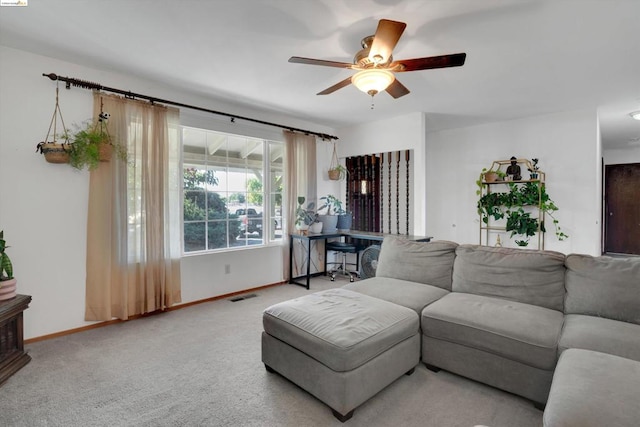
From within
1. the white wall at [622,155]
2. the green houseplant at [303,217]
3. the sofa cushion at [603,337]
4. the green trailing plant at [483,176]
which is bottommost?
the sofa cushion at [603,337]

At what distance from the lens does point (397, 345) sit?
2.01 m

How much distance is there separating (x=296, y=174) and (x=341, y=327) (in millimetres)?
3201

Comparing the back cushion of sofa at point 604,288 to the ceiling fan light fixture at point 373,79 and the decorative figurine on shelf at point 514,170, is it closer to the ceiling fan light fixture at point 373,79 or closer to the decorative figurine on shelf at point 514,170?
the ceiling fan light fixture at point 373,79

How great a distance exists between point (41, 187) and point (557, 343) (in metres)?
4.06

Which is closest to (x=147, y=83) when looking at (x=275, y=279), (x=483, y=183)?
(x=275, y=279)

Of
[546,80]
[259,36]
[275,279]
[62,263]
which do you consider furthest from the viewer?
[275,279]

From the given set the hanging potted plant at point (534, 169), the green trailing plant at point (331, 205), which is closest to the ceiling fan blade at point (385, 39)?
the green trailing plant at point (331, 205)

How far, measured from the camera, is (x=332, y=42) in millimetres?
2479

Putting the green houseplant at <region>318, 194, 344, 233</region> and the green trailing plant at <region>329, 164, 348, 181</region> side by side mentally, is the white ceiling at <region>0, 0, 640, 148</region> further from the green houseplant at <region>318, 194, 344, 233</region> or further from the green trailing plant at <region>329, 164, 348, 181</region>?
the green houseplant at <region>318, 194, 344, 233</region>

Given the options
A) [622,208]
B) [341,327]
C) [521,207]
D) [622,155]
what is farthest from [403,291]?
[622,155]

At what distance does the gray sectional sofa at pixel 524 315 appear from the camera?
169 cm

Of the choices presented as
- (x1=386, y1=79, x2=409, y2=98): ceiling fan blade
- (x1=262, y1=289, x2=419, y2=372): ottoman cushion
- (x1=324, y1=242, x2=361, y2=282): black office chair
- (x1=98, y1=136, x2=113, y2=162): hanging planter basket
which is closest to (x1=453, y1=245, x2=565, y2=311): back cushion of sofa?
(x1=262, y1=289, x2=419, y2=372): ottoman cushion

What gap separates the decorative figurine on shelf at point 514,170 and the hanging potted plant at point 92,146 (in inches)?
199

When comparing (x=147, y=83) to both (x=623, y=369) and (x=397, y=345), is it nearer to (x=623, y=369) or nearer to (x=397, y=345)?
(x=397, y=345)
